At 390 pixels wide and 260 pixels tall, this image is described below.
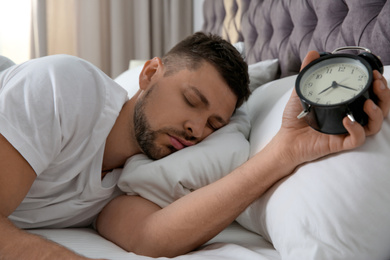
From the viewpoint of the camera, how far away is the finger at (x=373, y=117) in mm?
715

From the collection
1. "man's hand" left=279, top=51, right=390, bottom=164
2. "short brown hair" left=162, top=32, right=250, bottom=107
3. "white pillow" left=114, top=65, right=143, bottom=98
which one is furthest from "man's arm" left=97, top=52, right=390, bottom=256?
"white pillow" left=114, top=65, right=143, bottom=98

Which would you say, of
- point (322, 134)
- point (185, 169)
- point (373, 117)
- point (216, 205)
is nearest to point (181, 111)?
point (185, 169)

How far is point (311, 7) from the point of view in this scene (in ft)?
4.71

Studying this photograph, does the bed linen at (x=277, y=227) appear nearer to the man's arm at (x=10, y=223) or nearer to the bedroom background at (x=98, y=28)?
the man's arm at (x=10, y=223)

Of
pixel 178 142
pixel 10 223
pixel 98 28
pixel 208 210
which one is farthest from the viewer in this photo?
pixel 98 28

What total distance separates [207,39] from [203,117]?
34 centimetres

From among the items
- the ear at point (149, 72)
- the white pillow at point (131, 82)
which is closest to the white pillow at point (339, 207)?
the ear at point (149, 72)

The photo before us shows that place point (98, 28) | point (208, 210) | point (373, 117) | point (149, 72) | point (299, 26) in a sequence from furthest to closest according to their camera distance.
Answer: point (98, 28)
point (299, 26)
point (149, 72)
point (208, 210)
point (373, 117)

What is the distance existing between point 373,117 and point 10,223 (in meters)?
0.73

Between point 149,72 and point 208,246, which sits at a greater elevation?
point 149,72

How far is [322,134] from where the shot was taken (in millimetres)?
806

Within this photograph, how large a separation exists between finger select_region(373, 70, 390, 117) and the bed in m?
0.03

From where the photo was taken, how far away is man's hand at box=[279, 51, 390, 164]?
724mm

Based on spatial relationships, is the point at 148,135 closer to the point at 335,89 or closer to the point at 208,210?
the point at 208,210
